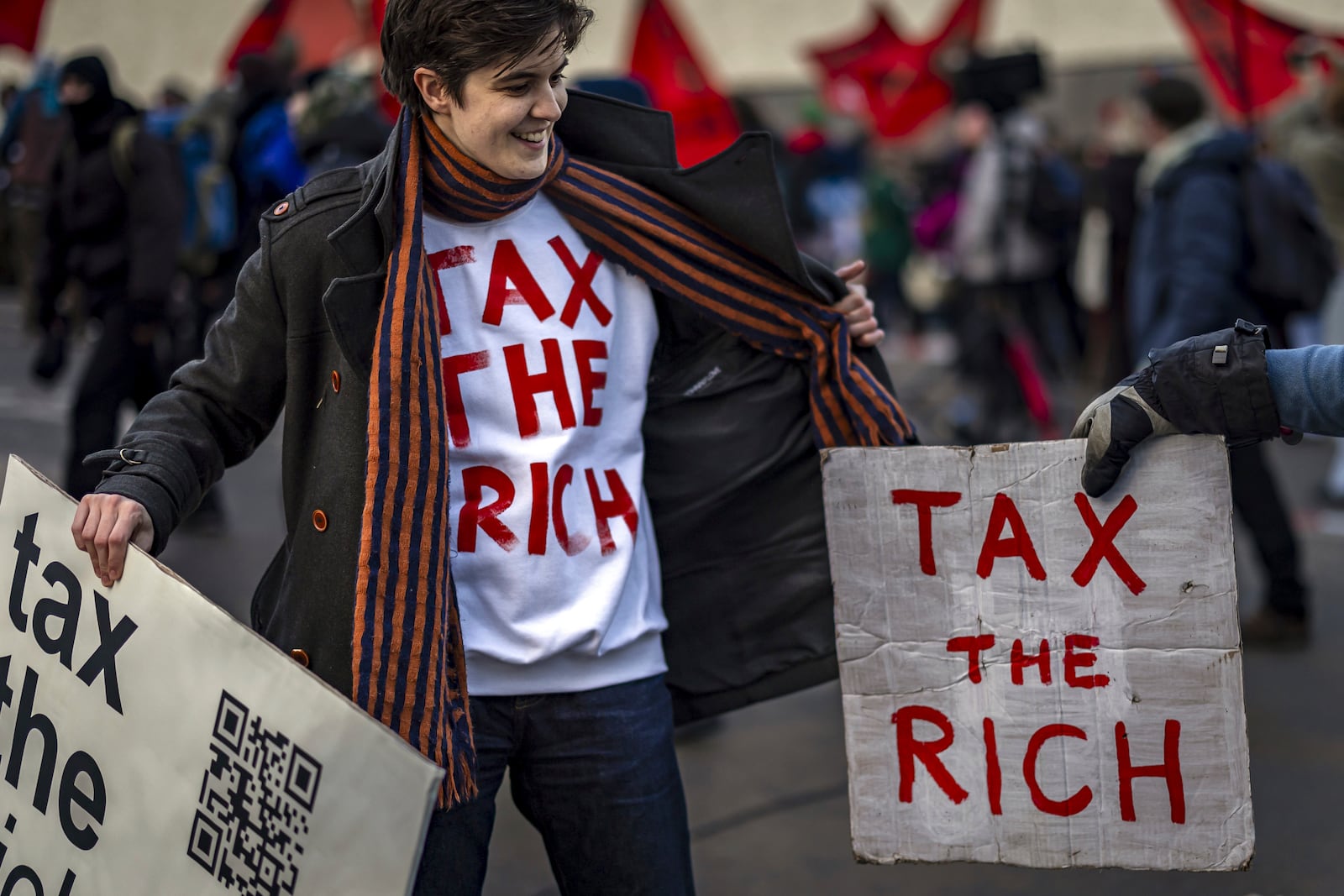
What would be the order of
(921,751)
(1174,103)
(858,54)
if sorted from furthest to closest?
(858,54) → (1174,103) → (921,751)

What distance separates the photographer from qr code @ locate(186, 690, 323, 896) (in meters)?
1.92

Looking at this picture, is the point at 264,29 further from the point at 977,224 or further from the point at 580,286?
the point at 580,286

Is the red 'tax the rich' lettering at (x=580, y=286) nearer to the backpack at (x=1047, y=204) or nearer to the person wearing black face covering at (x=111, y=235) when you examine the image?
the person wearing black face covering at (x=111, y=235)

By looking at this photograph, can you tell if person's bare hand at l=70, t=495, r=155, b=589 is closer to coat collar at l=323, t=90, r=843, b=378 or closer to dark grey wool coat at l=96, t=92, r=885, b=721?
dark grey wool coat at l=96, t=92, r=885, b=721

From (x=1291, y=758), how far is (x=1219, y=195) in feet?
7.03

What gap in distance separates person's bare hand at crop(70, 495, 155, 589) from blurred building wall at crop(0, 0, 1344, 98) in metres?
17.1

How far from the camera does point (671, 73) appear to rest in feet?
33.9

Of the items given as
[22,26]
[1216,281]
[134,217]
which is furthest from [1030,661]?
[22,26]

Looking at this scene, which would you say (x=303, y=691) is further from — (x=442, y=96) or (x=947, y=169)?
(x=947, y=169)

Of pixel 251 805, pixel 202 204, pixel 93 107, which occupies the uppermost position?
pixel 93 107

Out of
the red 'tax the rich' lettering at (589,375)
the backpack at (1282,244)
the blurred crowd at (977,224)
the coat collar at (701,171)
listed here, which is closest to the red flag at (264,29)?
the blurred crowd at (977,224)

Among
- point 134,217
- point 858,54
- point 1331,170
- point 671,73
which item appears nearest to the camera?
point 134,217

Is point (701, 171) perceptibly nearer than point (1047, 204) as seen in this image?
Yes

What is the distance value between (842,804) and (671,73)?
6.84m
